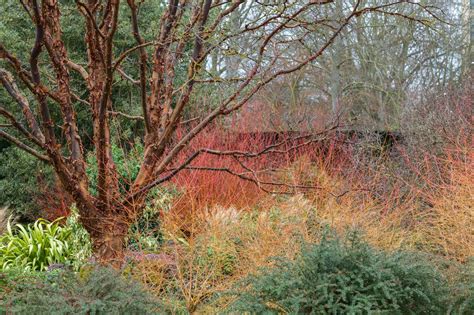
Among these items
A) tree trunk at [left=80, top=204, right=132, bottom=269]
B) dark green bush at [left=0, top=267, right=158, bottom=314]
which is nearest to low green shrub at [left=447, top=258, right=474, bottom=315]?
dark green bush at [left=0, top=267, right=158, bottom=314]

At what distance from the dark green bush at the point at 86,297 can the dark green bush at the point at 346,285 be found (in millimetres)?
558

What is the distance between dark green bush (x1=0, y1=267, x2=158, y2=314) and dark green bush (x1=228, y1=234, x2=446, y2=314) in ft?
1.83

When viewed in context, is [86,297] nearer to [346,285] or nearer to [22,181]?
[346,285]

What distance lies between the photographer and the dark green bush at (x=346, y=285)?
2.88 metres

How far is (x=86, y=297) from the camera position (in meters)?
2.81

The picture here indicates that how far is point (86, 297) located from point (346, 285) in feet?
4.32

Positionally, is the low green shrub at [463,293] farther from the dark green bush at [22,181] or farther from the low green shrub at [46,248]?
the dark green bush at [22,181]

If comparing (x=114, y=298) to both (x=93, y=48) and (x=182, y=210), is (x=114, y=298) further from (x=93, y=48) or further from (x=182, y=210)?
(x=182, y=210)

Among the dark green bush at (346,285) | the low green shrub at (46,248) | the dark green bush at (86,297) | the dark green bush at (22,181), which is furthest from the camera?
the dark green bush at (22,181)

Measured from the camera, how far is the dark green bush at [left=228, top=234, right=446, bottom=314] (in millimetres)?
2881

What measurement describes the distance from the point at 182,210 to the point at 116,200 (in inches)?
146

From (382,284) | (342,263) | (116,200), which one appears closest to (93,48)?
(116,200)

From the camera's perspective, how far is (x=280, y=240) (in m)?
4.95

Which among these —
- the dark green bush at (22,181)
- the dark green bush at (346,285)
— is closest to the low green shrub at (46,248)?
the dark green bush at (22,181)
